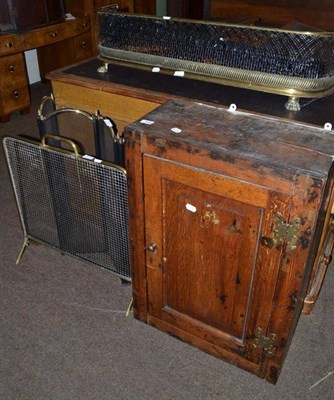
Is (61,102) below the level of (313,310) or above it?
above

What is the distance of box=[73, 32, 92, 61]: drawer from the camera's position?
380 cm

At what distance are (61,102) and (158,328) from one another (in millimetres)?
1091

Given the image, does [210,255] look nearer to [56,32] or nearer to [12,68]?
[12,68]

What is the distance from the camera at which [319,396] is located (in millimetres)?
1457

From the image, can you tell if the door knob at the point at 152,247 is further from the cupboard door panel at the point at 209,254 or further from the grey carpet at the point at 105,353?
the grey carpet at the point at 105,353

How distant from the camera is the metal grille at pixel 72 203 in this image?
5.43ft

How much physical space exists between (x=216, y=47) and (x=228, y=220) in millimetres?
735

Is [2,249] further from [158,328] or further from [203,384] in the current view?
[203,384]

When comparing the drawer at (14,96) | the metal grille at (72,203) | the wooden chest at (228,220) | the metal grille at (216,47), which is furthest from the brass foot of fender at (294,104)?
the drawer at (14,96)

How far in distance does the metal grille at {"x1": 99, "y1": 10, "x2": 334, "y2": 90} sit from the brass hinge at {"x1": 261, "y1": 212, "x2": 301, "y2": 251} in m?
0.59

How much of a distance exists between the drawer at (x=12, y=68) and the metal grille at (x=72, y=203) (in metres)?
1.60

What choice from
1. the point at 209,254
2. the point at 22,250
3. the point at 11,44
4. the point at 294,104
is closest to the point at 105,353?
the point at 209,254

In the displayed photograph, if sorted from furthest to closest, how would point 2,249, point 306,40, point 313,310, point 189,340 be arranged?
point 2,249 → point 313,310 → point 189,340 → point 306,40

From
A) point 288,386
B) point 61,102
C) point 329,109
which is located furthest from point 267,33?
point 288,386
